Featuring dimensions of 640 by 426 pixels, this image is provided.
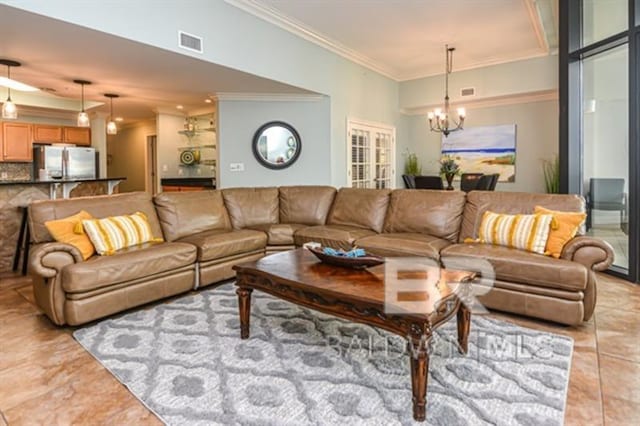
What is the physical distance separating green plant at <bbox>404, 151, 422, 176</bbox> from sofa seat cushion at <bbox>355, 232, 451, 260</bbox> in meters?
4.11

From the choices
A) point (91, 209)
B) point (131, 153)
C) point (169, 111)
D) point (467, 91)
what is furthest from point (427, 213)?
point (131, 153)

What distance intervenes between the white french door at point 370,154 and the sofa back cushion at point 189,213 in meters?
2.49

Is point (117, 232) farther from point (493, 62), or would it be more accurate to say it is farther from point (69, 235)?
point (493, 62)

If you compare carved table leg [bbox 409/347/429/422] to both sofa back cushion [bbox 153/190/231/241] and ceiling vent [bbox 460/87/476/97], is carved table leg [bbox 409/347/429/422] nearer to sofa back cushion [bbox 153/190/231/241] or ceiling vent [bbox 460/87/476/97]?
sofa back cushion [bbox 153/190/231/241]

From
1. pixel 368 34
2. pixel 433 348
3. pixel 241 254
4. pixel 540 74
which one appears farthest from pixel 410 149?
pixel 433 348

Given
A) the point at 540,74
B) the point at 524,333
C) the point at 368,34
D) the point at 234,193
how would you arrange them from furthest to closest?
the point at 540,74 → the point at 368,34 → the point at 234,193 → the point at 524,333

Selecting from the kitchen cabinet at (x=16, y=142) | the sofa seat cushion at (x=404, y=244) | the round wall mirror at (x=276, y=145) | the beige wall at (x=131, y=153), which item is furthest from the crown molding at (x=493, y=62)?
the kitchen cabinet at (x=16, y=142)

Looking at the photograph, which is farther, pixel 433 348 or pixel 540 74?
pixel 540 74

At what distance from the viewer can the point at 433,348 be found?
2.42 metres

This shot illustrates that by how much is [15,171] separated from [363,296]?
8637 mm

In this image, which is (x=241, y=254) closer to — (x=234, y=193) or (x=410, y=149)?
(x=234, y=193)

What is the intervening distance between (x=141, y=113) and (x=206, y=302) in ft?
20.0

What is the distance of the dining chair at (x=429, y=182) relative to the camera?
6191 millimetres

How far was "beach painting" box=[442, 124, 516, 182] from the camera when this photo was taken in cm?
688
